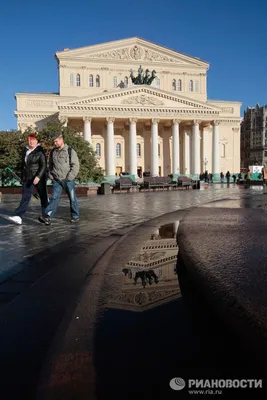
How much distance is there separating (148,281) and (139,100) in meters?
49.4

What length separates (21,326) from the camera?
182 centimetres

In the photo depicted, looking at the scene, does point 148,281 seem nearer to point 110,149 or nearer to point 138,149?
point 110,149

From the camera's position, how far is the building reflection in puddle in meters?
1.93

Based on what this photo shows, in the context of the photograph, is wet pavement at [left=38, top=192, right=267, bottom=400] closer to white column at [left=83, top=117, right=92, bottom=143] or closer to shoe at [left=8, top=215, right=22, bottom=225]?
shoe at [left=8, top=215, right=22, bottom=225]

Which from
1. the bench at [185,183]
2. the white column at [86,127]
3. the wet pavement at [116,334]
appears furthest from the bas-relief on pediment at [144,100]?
the wet pavement at [116,334]

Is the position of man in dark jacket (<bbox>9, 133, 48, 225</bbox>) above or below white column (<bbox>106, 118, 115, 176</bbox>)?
below

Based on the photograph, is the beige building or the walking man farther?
the beige building

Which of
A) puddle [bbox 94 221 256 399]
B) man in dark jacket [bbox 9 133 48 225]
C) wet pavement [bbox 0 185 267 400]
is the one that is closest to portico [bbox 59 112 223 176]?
man in dark jacket [bbox 9 133 48 225]

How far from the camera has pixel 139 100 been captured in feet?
161

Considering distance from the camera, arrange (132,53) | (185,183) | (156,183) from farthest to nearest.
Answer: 1. (132,53)
2. (185,183)
3. (156,183)

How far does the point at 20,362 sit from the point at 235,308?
0.96 metres

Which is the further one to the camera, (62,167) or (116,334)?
(62,167)

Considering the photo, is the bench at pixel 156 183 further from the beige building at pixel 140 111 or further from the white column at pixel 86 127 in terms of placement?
the white column at pixel 86 127

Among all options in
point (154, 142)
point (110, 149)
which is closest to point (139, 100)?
point (154, 142)
